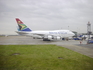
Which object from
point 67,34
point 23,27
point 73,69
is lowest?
point 73,69

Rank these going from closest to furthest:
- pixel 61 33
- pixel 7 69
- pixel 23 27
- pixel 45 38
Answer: pixel 7 69 → pixel 45 38 → pixel 61 33 → pixel 23 27

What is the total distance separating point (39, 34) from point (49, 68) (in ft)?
82.6

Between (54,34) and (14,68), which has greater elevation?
(54,34)

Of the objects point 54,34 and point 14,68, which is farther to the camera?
point 54,34

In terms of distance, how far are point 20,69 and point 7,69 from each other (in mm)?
797

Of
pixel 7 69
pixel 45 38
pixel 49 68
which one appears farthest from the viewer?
pixel 45 38

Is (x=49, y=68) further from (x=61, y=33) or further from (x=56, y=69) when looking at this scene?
(x=61, y=33)

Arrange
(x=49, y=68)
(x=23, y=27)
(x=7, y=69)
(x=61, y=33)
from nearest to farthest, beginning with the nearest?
(x=7, y=69) → (x=49, y=68) → (x=61, y=33) → (x=23, y=27)

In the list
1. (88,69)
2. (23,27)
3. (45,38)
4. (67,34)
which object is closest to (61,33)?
(67,34)

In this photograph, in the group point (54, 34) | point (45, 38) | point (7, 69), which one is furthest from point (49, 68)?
point (54, 34)

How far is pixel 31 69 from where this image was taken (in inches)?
221

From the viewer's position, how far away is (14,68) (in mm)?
5672

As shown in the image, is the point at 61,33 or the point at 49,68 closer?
the point at 49,68

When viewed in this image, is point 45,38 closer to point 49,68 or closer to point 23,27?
point 23,27
